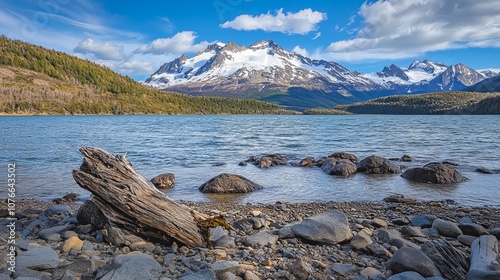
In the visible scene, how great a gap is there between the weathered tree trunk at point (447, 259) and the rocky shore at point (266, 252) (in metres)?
0.02

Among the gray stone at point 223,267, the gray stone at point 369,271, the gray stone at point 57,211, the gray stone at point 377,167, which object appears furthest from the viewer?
the gray stone at point 377,167

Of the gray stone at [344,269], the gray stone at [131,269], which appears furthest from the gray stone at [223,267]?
the gray stone at [344,269]

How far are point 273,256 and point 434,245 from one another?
3.67m

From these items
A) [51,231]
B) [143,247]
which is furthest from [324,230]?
[51,231]

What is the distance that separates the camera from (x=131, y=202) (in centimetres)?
866

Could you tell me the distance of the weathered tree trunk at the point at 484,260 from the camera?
6.80 meters

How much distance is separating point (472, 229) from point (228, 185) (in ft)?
36.9

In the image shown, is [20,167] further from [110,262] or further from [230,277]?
[230,277]

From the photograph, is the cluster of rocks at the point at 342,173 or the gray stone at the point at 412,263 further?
the cluster of rocks at the point at 342,173

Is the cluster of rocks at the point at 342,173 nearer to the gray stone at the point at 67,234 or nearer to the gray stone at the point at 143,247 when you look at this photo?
the gray stone at the point at 67,234

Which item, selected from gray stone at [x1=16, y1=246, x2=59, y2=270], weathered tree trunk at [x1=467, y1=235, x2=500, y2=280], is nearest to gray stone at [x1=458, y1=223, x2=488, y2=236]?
weathered tree trunk at [x1=467, y1=235, x2=500, y2=280]

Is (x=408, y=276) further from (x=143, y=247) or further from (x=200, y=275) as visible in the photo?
(x=143, y=247)

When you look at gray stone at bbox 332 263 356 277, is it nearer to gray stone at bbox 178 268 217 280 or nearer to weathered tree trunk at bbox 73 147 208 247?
gray stone at bbox 178 268 217 280

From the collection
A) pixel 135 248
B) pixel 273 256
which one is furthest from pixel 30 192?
pixel 273 256
